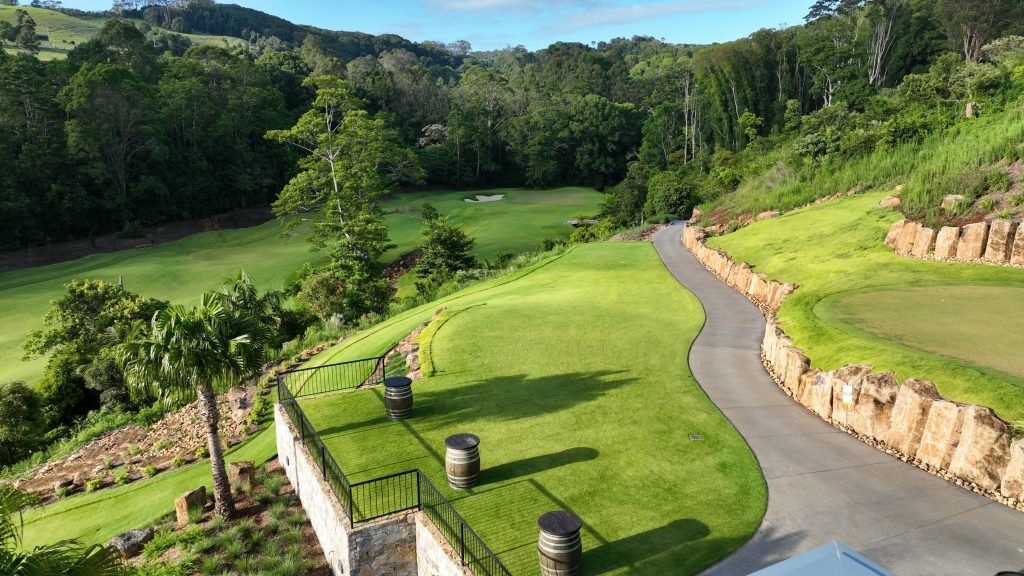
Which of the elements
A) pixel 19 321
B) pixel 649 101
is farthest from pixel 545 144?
pixel 19 321

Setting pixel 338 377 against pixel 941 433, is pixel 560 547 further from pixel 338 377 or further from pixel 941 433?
pixel 338 377

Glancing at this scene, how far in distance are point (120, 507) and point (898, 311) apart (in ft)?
76.5

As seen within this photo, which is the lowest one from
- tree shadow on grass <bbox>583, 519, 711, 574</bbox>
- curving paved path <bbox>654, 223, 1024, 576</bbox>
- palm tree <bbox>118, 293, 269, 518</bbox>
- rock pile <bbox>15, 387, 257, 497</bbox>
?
rock pile <bbox>15, 387, 257, 497</bbox>

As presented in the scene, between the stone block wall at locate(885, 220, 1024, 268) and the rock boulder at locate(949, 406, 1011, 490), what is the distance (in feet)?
39.6

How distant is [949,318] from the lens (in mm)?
17156

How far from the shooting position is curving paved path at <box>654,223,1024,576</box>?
1023 centimetres

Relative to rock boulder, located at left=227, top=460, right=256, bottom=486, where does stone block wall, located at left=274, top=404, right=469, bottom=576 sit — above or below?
above

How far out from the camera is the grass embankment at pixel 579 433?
11.3 meters

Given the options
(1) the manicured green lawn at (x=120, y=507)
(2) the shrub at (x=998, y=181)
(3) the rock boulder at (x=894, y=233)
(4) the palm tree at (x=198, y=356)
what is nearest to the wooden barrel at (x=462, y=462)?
(4) the palm tree at (x=198, y=356)

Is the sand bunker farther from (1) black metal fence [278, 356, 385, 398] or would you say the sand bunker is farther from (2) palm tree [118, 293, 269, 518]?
(2) palm tree [118, 293, 269, 518]

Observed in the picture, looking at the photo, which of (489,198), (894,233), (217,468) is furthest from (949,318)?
(489,198)

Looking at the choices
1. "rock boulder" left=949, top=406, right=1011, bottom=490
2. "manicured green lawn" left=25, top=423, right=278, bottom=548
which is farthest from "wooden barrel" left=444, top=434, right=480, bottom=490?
"rock boulder" left=949, top=406, right=1011, bottom=490

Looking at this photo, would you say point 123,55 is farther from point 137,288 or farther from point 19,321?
point 19,321

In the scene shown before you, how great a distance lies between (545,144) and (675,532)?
86016 mm
